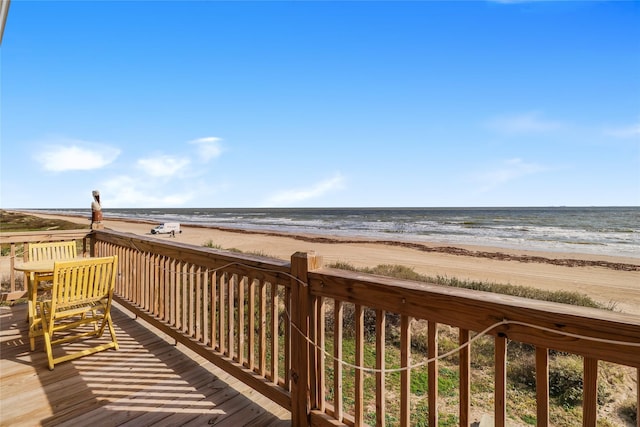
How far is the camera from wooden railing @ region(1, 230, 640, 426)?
1.06 m

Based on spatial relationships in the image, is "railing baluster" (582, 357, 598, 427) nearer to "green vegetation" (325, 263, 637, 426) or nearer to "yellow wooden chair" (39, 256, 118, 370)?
"green vegetation" (325, 263, 637, 426)

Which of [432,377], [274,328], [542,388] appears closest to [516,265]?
[274,328]

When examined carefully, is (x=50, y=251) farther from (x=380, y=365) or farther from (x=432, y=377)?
(x=432, y=377)

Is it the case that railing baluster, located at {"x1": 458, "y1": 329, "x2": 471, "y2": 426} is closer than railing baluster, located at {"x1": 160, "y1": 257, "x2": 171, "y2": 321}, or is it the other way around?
railing baluster, located at {"x1": 458, "y1": 329, "x2": 471, "y2": 426}

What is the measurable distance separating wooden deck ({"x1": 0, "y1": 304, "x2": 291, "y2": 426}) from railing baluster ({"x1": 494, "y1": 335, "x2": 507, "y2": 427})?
1536 mm

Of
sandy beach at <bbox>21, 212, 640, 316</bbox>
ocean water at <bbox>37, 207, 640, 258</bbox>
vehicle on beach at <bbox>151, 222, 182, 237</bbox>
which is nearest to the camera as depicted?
sandy beach at <bbox>21, 212, 640, 316</bbox>

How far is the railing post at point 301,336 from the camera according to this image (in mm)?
1958

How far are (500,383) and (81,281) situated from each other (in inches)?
145

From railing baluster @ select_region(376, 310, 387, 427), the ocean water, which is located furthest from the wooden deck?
the ocean water

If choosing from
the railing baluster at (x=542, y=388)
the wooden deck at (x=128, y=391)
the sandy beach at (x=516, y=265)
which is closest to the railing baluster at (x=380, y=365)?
the railing baluster at (x=542, y=388)

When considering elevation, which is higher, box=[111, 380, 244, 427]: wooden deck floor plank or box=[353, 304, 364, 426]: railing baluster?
box=[353, 304, 364, 426]: railing baluster

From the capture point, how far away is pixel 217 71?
14695 millimetres

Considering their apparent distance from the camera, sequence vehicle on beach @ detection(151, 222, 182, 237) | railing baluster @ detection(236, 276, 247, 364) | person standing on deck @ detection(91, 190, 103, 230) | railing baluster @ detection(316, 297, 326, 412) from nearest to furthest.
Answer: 1. railing baluster @ detection(316, 297, 326, 412)
2. railing baluster @ detection(236, 276, 247, 364)
3. person standing on deck @ detection(91, 190, 103, 230)
4. vehicle on beach @ detection(151, 222, 182, 237)

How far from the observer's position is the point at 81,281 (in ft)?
10.6
